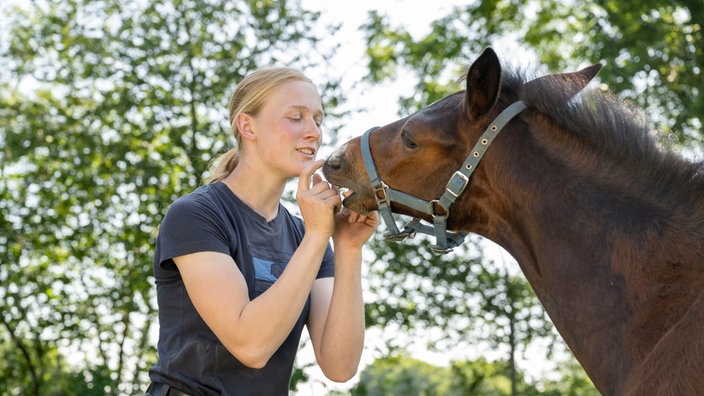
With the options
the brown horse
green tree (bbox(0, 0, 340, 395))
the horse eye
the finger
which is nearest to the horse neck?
the brown horse

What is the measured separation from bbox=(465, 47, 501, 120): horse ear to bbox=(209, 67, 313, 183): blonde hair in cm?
110

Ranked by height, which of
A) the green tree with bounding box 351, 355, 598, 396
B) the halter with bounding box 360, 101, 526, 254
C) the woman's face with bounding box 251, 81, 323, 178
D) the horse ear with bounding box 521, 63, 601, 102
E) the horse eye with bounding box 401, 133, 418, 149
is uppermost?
the woman's face with bounding box 251, 81, 323, 178

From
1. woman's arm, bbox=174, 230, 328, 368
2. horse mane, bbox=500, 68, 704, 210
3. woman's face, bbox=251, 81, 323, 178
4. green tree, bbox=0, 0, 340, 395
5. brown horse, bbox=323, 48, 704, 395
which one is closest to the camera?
brown horse, bbox=323, 48, 704, 395

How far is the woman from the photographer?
372cm

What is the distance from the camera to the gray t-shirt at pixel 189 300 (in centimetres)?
377

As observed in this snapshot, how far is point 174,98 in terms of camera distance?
12.9m

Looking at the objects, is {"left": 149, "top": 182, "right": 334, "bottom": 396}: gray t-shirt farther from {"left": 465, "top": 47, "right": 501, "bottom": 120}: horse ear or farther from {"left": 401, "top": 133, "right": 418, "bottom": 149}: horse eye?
{"left": 465, "top": 47, "right": 501, "bottom": 120}: horse ear

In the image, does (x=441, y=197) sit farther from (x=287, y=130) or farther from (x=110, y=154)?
(x=110, y=154)

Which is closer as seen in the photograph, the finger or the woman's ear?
the finger

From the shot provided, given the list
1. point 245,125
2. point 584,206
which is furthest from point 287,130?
point 584,206

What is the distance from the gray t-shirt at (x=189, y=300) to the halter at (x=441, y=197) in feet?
2.00

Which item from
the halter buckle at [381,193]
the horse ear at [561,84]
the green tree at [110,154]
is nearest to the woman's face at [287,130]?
the halter buckle at [381,193]

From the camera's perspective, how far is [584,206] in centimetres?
331

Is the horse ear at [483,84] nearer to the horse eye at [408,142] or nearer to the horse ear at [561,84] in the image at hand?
the horse ear at [561,84]
